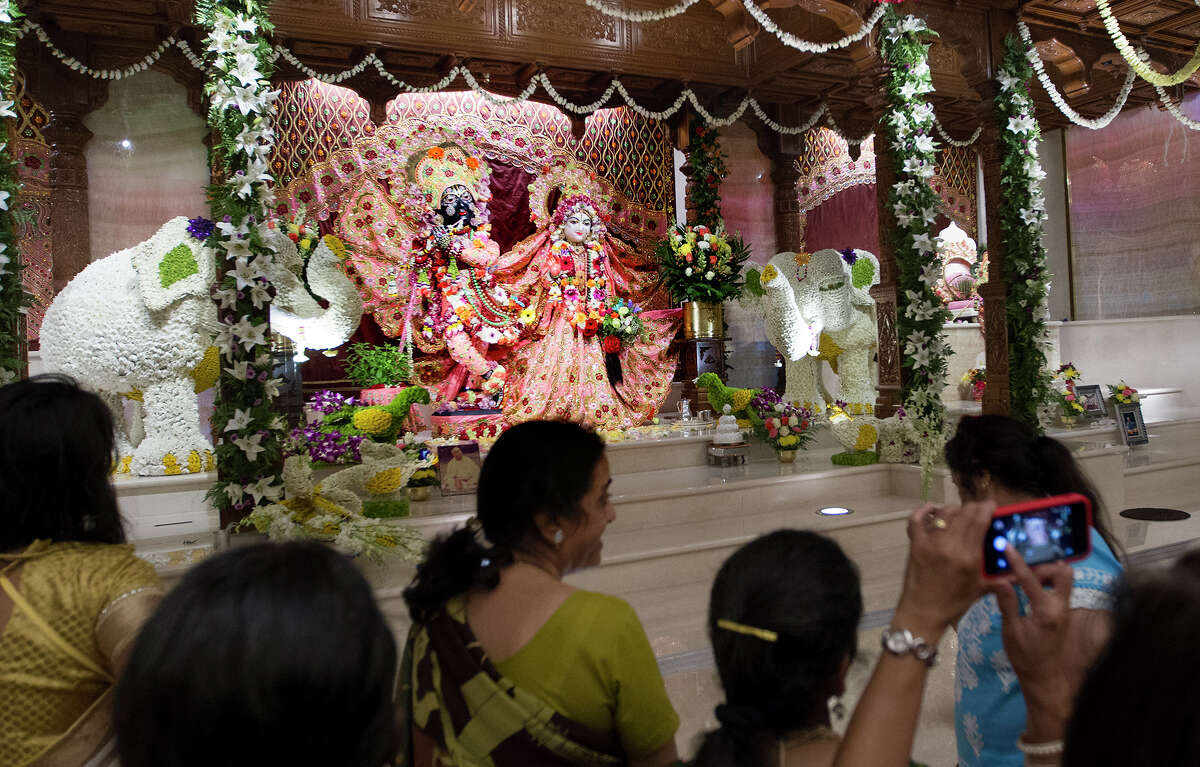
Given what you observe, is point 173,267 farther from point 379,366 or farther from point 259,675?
point 259,675

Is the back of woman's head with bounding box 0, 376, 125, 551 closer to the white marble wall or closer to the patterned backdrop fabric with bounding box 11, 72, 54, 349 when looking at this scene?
the patterned backdrop fabric with bounding box 11, 72, 54, 349

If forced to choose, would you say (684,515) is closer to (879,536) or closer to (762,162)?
(879,536)

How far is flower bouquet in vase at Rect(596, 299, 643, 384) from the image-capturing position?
28.0ft

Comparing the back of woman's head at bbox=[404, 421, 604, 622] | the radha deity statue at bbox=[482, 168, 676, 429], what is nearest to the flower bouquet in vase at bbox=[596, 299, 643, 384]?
the radha deity statue at bbox=[482, 168, 676, 429]

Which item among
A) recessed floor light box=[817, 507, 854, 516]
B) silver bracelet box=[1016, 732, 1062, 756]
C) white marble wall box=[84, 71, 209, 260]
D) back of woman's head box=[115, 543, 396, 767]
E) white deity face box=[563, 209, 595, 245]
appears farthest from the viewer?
white deity face box=[563, 209, 595, 245]

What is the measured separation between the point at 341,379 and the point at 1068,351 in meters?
8.87

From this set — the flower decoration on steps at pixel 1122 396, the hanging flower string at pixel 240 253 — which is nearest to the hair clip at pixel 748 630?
the hanging flower string at pixel 240 253

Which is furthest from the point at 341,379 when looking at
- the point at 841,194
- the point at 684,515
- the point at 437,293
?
the point at 841,194

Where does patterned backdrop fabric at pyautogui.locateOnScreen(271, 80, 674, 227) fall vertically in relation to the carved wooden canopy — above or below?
below

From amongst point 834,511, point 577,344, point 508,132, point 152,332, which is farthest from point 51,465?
point 508,132

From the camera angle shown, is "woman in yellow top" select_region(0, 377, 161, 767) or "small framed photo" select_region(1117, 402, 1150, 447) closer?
"woman in yellow top" select_region(0, 377, 161, 767)

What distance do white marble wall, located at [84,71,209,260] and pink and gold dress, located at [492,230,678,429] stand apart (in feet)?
9.59

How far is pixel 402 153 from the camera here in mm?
8438

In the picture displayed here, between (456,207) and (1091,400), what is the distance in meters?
6.01
